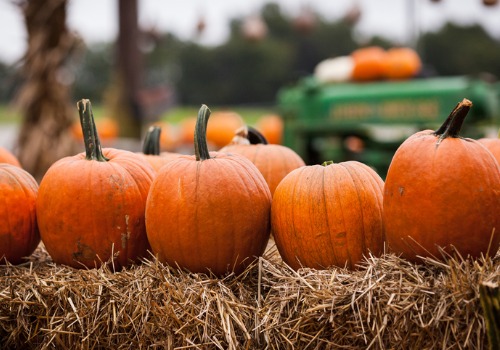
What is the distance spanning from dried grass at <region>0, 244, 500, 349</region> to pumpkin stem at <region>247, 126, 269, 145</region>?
3.17 feet

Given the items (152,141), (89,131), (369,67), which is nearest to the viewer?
(89,131)

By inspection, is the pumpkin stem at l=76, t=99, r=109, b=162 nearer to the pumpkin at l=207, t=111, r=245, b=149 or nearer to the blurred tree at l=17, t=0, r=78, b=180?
the blurred tree at l=17, t=0, r=78, b=180

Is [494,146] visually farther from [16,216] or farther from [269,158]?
[16,216]

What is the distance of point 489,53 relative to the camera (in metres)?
49.1

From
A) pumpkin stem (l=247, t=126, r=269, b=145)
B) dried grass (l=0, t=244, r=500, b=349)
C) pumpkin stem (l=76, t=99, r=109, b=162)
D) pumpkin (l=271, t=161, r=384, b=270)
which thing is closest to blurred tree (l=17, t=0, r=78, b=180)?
pumpkin stem (l=247, t=126, r=269, b=145)

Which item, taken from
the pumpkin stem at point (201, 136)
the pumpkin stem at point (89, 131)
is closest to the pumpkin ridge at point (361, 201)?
the pumpkin stem at point (201, 136)

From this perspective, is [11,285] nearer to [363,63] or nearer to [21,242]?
[21,242]

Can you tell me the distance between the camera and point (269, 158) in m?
2.95

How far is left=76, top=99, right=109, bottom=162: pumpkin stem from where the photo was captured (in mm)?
2383

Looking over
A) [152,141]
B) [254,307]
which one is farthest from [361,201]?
[152,141]

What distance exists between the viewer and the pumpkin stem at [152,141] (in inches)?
122

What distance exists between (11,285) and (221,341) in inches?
32.1

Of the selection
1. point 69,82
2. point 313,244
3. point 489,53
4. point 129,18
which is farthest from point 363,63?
point 489,53

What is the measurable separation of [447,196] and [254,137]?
1414 millimetres
